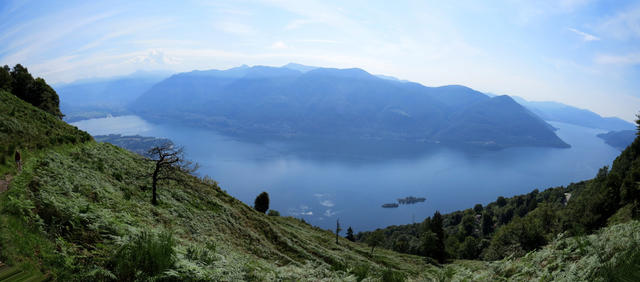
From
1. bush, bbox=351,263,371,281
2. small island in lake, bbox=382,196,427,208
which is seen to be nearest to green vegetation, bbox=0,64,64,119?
bush, bbox=351,263,371,281

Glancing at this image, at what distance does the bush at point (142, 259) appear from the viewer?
17.8 ft

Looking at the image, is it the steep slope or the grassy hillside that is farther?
the steep slope

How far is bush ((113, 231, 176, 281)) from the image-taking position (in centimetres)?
542

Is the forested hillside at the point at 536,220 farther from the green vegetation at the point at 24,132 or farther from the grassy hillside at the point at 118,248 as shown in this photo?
the green vegetation at the point at 24,132

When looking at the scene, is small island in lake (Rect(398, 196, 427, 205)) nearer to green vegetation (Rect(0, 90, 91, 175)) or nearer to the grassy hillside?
green vegetation (Rect(0, 90, 91, 175))

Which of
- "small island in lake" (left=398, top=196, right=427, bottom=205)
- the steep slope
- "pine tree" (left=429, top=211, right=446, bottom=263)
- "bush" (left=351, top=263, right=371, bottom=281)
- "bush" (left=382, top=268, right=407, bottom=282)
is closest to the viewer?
the steep slope

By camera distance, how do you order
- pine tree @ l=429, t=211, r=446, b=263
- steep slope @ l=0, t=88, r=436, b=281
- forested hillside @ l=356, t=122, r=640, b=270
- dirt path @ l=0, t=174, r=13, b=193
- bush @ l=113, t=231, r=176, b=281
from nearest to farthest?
1. bush @ l=113, t=231, r=176, b=281
2. steep slope @ l=0, t=88, r=436, b=281
3. dirt path @ l=0, t=174, r=13, b=193
4. forested hillside @ l=356, t=122, r=640, b=270
5. pine tree @ l=429, t=211, r=446, b=263

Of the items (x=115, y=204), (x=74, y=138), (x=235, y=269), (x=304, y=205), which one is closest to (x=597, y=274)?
(x=235, y=269)

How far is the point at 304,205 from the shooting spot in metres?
159

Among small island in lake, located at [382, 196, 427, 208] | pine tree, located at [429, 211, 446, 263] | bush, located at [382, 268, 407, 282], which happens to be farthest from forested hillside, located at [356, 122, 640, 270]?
small island in lake, located at [382, 196, 427, 208]

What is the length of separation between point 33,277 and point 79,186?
950 centimetres

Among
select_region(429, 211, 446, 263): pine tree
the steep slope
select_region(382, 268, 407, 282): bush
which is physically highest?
the steep slope

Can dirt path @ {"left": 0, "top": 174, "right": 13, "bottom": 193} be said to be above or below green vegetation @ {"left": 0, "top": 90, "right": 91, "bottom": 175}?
below

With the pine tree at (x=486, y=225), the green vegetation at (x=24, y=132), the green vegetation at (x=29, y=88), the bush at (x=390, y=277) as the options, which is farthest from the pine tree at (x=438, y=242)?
the green vegetation at (x=29, y=88)
